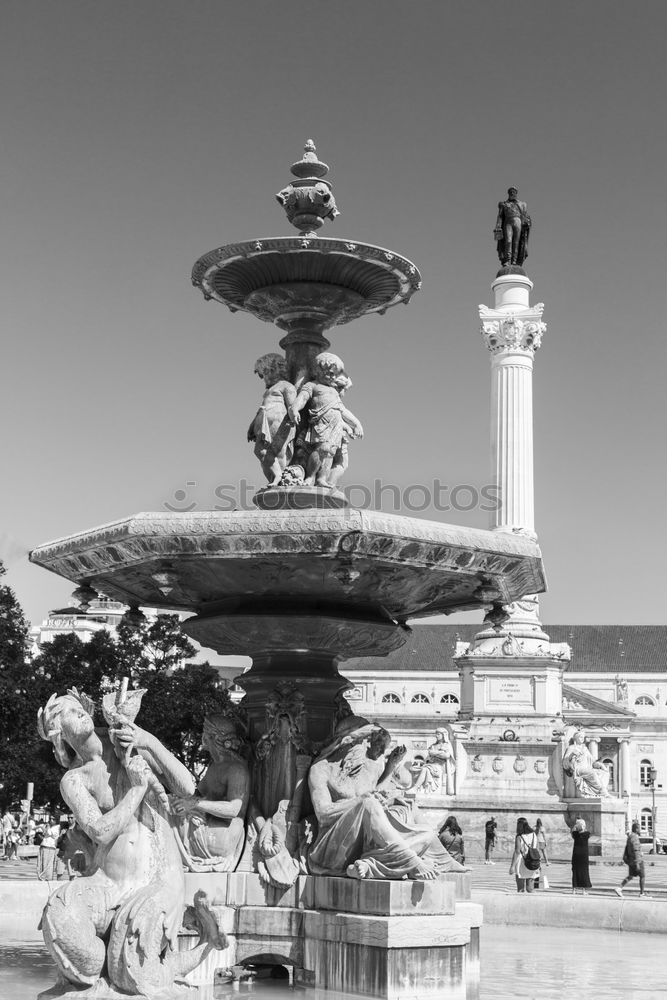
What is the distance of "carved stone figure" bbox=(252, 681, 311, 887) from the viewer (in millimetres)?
8156

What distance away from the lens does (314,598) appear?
28.5ft

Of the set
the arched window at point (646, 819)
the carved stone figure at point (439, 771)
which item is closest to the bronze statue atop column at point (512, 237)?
the carved stone figure at point (439, 771)

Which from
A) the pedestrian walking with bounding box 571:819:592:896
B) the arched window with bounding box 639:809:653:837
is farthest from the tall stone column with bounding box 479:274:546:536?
the arched window with bounding box 639:809:653:837

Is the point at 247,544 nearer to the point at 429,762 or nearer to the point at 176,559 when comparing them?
the point at 176,559

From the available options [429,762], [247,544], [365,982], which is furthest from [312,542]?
[429,762]

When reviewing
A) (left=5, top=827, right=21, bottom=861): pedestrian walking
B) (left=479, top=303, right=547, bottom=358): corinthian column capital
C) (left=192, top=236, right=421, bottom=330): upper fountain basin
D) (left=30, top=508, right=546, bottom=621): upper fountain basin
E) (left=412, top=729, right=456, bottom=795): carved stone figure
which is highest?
(left=479, top=303, right=547, bottom=358): corinthian column capital

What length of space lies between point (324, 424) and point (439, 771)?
1026 inches

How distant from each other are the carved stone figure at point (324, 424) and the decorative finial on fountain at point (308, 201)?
102 cm

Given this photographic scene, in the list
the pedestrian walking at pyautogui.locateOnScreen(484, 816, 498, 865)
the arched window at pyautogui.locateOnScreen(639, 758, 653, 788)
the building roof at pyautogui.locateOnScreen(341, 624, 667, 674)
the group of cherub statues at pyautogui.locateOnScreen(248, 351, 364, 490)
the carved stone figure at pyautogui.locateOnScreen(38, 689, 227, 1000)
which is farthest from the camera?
the building roof at pyautogui.locateOnScreen(341, 624, 667, 674)

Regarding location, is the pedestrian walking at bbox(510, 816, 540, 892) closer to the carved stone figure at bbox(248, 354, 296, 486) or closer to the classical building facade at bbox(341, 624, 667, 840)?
the carved stone figure at bbox(248, 354, 296, 486)

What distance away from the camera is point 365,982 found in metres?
7.24

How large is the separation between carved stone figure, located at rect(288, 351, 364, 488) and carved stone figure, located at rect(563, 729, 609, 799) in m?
24.6

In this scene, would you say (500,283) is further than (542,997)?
Yes

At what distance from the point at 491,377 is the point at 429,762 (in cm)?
1390
